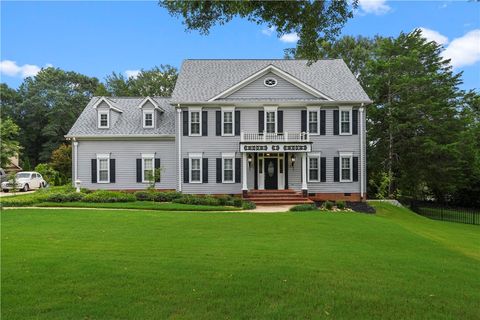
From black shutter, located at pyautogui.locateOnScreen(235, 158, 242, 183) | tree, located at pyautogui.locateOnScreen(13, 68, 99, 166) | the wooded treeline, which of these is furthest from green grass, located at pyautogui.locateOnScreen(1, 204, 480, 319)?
tree, located at pyautogui.locateOnScreen(13, 68, 99, 166)

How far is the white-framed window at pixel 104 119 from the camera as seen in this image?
24.7 m

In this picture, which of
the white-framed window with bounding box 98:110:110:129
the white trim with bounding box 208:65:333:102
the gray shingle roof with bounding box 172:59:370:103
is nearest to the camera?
the white trim with bounding box 208:65:333:102

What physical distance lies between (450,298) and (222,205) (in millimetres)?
15085

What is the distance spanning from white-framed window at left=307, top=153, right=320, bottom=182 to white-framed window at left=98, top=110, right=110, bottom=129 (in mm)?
13792

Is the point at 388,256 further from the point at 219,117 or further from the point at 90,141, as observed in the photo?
the point at 90,141

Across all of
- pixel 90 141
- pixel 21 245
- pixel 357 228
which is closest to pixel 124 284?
pixel 21 245

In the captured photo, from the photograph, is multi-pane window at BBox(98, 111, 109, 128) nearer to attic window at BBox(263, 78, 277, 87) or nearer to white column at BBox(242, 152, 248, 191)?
white column at BBox(242, 152, 248, 191)

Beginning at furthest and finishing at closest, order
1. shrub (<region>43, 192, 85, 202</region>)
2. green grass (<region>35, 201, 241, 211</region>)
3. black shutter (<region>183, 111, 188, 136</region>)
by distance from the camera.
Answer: black shutter (<region>183, 111, 188, 136</region>) < shrub (<region>43, 192, 85, 202</region>) < green grass (<region>35, 201, 241, 211</region>)

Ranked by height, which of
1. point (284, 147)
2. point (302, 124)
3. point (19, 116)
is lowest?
point (284, 147)

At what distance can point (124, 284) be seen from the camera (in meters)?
5.65

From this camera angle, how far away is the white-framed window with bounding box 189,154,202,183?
23094 millimetres

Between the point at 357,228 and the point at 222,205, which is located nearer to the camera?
the point at 357,228

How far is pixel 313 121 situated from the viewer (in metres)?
23.2

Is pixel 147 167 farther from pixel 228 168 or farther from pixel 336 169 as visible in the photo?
pixel 336 169
